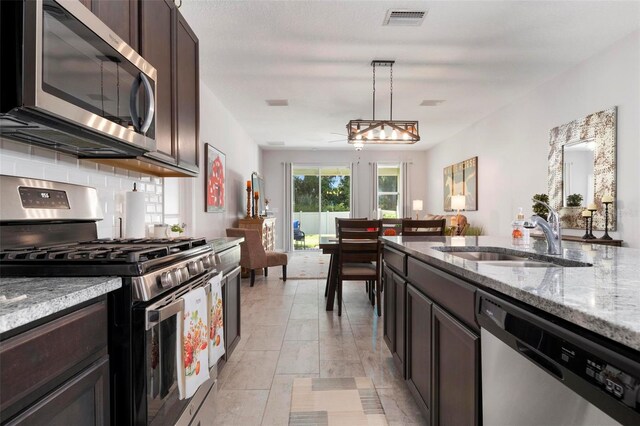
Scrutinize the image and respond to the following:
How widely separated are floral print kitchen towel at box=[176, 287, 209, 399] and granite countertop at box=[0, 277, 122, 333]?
0.39 meters

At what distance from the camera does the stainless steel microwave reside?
3.50ft

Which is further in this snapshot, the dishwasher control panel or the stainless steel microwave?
the stainless steel microwave

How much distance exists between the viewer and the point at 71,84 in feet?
4.20

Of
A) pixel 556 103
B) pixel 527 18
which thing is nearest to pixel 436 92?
pixel 556 103

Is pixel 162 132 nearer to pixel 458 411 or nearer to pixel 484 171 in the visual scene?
pixel 458 411

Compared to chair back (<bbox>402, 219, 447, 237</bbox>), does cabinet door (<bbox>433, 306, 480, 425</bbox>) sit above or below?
below

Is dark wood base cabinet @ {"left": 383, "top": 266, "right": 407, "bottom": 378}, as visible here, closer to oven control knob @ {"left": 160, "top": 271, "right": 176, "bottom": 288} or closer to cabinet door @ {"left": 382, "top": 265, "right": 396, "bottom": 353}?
cabinet door @ {"left": 382, "top": 265, "right": 396, "bottom": 353}

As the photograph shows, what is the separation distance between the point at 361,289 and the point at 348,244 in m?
1.40

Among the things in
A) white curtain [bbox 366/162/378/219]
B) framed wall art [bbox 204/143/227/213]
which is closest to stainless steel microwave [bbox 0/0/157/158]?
framed wall art [bbox 204/143/227/213]

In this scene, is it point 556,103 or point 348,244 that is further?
point 556,103

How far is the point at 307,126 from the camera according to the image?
7348 mm

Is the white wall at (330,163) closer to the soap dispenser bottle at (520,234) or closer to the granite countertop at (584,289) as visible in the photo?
the soap dispenser bottle at (520,234)

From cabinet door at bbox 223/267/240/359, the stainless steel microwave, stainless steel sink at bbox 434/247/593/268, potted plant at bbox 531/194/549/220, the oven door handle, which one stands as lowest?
cabinet door at bbox 223/267/240/359

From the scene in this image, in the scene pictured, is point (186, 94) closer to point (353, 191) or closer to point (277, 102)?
point (277, 102)
